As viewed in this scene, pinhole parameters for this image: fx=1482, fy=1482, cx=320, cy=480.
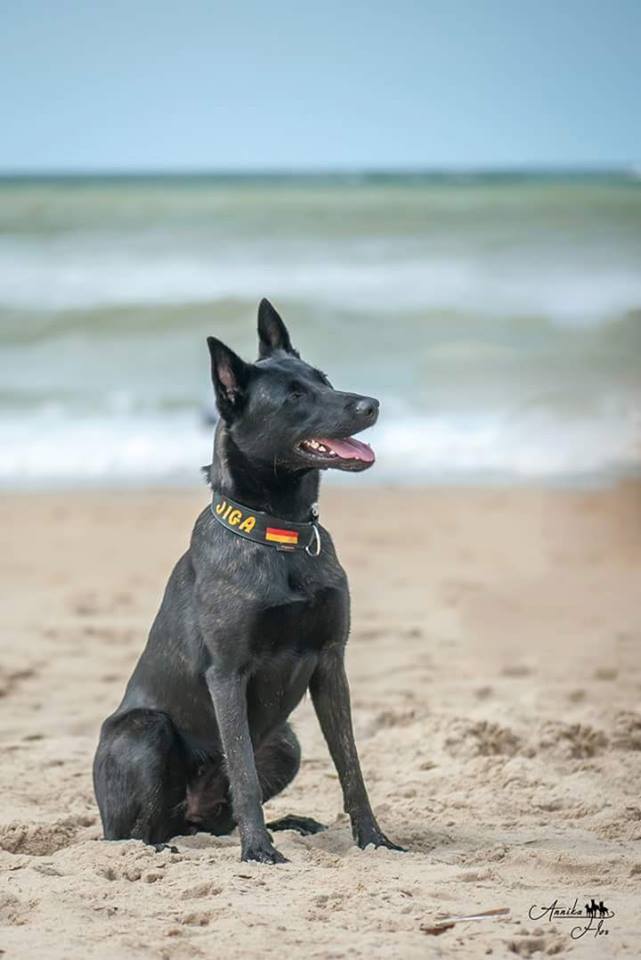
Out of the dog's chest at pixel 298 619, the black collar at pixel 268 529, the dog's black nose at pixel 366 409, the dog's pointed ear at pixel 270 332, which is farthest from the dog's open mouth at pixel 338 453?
the dog's pointed ear at pixel 270 332

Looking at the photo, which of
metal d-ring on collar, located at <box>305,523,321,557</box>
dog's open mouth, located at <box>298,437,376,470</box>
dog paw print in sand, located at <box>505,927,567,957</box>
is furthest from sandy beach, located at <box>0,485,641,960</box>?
dog's open mouth, located at <box>298,437,376,470</box>

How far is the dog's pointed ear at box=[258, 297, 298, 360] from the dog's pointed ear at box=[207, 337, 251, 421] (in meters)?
0.31

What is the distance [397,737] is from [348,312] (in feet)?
33.2

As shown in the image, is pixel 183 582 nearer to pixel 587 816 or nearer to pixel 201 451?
pixel 587 816

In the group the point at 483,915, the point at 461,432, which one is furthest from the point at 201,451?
the point at 483,915

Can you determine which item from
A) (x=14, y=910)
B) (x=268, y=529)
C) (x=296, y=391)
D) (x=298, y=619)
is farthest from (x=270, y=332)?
(x=14, y=910)

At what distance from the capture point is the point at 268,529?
4.38m

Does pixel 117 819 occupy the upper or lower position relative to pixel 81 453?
lower

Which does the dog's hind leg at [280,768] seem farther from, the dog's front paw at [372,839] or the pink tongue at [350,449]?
the pink tongue at [350,449]

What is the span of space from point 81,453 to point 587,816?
7.59 meters

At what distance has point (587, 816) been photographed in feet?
15.8

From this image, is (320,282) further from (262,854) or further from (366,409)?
(262,854)

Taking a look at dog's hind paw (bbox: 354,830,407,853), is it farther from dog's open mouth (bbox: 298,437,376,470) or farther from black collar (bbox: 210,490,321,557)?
dog's open mouth (bbox: 298,437,376,470)

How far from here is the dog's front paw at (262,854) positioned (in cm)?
419
